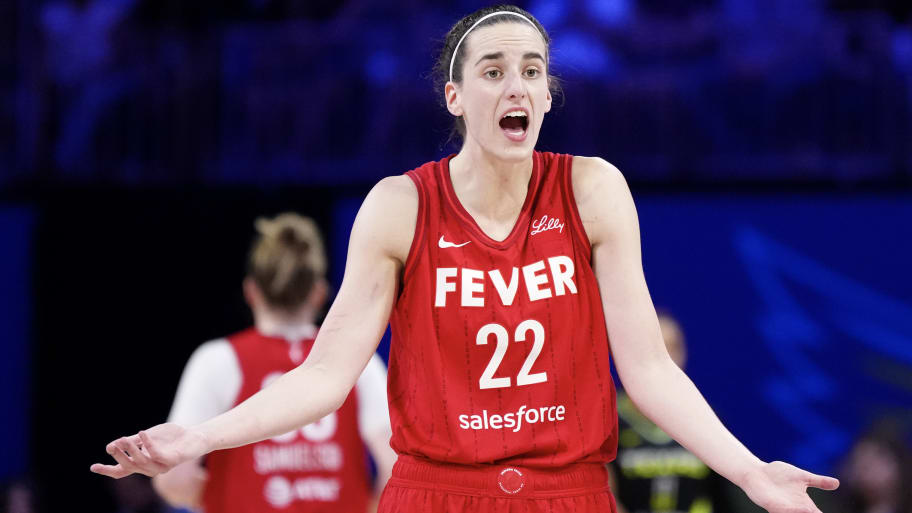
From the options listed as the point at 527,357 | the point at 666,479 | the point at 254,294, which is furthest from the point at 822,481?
the point at 666,479

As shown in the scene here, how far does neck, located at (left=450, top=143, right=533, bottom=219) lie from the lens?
277 cm

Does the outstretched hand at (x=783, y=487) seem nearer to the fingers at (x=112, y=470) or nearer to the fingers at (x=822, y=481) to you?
the fingers at (x=822, y=481)

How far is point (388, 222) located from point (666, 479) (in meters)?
A: 2.68

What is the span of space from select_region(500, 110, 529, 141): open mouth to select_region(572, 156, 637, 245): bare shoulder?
0.17 meters

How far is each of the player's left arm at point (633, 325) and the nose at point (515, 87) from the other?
0.79 feet

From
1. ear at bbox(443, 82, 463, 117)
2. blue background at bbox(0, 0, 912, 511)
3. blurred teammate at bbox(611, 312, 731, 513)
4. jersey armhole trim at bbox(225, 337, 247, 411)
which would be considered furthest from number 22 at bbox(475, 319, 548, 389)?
blue background at bbox(0, 0, 912, 511)

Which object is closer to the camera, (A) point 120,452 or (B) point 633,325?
(A) point 120,452

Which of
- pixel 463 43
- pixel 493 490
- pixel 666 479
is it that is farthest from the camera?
pixel 666 479

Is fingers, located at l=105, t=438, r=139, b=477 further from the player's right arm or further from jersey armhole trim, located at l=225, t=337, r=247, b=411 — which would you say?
jersey armhole trim, located at l=225, t=337, r=247, b=411

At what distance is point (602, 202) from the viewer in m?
2.71

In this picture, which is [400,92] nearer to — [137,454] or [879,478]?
[879,478]

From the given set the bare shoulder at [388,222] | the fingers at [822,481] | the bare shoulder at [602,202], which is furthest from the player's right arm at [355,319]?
the fingers at [822,481]

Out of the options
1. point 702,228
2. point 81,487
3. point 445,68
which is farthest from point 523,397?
point 81,487

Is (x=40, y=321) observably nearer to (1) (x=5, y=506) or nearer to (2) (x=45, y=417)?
(2) (x=45, y=417)
